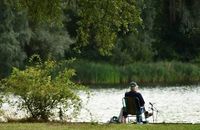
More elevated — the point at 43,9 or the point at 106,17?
the point at 43,9

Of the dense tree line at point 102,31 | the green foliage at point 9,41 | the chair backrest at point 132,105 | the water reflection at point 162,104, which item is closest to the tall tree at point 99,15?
the dense tree line at point 102,31

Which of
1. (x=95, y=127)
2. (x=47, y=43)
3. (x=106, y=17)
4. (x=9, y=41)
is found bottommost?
(x=47, y=43)

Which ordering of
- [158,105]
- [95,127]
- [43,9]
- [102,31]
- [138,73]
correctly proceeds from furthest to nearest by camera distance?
[138,73]
[158,105]
[43,9]
[95,127]
[102,31]

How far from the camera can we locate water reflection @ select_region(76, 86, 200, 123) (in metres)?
27.5

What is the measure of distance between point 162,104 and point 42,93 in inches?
610

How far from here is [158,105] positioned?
112ft

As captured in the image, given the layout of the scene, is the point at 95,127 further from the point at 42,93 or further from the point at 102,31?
the point at 42,93

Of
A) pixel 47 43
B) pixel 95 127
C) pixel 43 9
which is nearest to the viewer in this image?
pixel 95 127

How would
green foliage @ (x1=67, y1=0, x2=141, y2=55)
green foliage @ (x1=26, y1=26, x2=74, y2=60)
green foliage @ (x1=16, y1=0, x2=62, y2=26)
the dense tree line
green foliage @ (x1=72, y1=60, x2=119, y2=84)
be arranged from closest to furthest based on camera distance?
green foliage @ (x1=67, y1=0, x2=141, y2=55) < the dense tree line < green foliage @ (x1=16, y1=0, x2=62, y2=26) < green foliage @ (x1=72, y1=60, x2=119, y2=84) < green foliage @ (x1=26, y1=26, x2=74, y2=60)

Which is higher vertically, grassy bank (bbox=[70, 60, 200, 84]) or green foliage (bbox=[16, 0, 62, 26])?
green foliage (bbox=[16, 0, 62, 26])

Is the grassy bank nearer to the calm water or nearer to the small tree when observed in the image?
the calm water

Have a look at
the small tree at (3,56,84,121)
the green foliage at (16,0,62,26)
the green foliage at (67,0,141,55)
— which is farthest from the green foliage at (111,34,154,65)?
A: the green foliage at (67,0,141,55)

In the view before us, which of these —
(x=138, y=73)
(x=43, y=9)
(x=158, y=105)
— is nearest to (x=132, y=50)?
(x=138, y=73)

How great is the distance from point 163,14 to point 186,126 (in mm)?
53158
